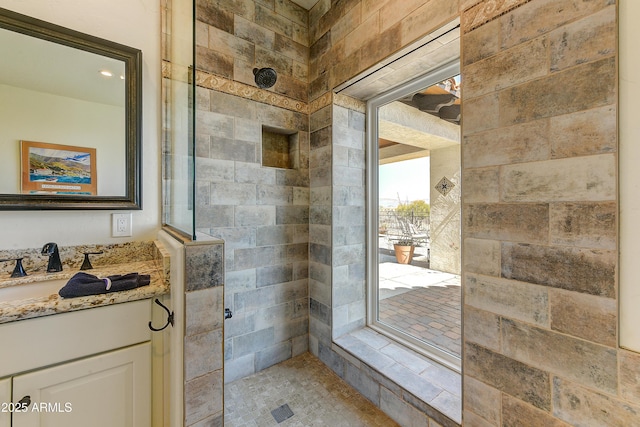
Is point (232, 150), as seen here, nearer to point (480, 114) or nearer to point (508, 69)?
point (480, 114)

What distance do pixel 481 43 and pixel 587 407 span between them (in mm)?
1488

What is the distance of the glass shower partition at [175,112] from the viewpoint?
1.28 m

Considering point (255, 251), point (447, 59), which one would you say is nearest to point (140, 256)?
point (255, 251)

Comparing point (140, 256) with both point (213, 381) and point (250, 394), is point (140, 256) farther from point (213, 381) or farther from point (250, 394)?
point (250, 394)

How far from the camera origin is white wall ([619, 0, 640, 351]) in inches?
32.1

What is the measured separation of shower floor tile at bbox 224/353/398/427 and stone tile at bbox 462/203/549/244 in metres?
1.25

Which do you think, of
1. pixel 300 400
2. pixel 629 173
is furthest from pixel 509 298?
pixel 300 400

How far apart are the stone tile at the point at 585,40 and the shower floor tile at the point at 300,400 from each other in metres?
1.94

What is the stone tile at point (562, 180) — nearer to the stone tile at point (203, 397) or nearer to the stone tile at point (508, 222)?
the stone tile at point (508, 222)

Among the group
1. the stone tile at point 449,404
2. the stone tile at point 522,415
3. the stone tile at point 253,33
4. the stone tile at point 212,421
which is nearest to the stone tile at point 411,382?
the stone tile at point 449,404

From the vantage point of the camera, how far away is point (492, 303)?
1.12m

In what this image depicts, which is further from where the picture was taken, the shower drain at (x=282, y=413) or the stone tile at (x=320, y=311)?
the stone tile at (x=320, y=311)

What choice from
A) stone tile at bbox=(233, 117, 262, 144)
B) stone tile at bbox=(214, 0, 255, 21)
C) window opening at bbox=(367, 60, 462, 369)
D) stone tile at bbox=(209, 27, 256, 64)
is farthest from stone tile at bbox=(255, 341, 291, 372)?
stone tile at bbox=(214, 0, 255, 21)

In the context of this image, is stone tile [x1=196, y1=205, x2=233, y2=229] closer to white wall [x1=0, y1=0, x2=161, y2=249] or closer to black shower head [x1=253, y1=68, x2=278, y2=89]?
white wall [x1=0, y1=0, x2=161, y2=249]
